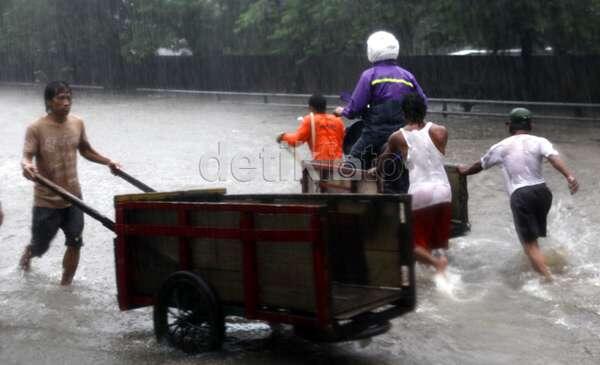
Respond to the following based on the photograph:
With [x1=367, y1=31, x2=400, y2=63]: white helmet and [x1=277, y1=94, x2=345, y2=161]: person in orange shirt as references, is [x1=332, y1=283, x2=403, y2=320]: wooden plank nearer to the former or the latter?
[x1=367, y1=31, x2=400, y2=63]: white helmet

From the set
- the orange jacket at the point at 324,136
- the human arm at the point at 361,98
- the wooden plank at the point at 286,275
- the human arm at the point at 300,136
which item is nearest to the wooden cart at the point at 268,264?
the wooden plank at the point at 286,275

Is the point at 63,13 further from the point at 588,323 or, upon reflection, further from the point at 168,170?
the point at 588,323

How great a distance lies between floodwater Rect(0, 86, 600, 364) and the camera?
6.20m

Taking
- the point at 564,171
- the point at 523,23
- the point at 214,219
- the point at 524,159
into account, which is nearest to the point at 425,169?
the point at 524,159

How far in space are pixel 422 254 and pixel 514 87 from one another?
2057 centimetres

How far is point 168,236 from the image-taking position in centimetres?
611

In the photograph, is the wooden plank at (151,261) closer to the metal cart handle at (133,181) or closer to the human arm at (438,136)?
the metal cart handle at (133,181)

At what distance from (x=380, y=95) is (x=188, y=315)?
10.9 feet

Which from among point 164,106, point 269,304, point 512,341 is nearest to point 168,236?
point 269,304

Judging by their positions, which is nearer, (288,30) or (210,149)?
(210,149)

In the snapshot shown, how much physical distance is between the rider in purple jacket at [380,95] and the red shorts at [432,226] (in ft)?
3.46

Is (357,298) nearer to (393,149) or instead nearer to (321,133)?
(393,149)

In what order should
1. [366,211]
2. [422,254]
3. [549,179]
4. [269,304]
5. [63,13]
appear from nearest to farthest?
[269,304] < [366,211] < [422,254] < [549,179] < [63,13]

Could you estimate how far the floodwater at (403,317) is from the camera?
6.20 meters
